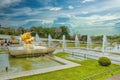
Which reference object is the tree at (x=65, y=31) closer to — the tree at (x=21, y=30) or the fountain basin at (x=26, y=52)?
the tree at (x=21, y=30)

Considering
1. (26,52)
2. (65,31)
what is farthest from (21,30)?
(26,52)

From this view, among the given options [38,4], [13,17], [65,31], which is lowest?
[65,31]

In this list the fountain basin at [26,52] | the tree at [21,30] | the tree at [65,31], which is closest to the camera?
the fountain basin at [26,52]

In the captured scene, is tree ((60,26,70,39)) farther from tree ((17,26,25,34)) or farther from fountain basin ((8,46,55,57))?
fountain basin ((8,46,55,57))

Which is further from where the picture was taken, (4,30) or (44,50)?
(4,30)

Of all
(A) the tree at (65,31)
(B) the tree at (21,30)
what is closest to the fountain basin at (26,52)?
(A) the tree at (65,31)

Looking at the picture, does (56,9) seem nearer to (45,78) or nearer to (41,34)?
(41,34)

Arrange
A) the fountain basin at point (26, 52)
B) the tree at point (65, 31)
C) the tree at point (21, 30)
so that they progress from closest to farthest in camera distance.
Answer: the fountain basin at point (26, 52) < the tree at point (65, 31) < the tree at point (21, 30)

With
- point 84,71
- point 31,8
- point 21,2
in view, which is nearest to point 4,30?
point 21,2

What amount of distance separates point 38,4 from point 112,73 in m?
63.2

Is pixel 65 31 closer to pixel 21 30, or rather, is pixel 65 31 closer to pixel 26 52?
pixel 21 30

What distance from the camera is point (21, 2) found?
60.2 meters

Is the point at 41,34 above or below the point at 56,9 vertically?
below

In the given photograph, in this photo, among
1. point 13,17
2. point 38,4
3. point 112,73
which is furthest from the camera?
point 13,17
